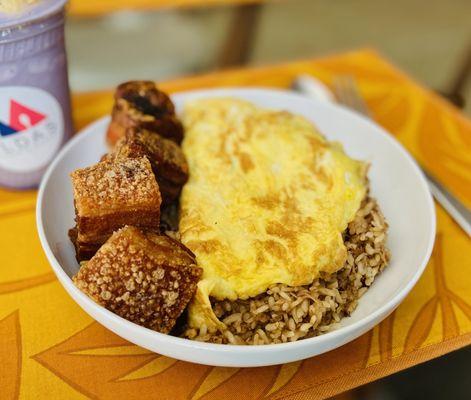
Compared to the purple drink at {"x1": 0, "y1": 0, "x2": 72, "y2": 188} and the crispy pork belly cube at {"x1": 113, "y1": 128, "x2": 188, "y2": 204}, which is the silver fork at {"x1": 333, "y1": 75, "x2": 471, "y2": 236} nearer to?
the crispy pork belly cube at {"x1": 113, "y1": 128, "x2": 188, "y2": 204}

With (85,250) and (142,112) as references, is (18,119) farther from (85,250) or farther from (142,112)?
(85,250)

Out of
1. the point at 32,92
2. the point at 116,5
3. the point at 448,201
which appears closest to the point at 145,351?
the point at 32,92

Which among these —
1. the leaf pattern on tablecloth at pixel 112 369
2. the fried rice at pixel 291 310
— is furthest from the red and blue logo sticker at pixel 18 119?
the fried rice at pixel 291 310

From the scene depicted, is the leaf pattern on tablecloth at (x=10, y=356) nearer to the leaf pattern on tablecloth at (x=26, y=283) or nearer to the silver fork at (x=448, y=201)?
the leaf pattern on tablecloth at (x=26, y=283)

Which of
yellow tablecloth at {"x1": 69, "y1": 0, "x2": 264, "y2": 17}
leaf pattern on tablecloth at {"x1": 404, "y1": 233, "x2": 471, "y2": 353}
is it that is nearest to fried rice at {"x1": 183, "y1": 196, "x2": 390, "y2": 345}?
leaf pattern on tablecloth at {"x1": 404, "y1": 233, "x2": 471, "y2": 353}

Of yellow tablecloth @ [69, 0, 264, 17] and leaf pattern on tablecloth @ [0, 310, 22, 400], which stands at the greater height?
yellow tablecloth @ [69, 0, 264, 17]
